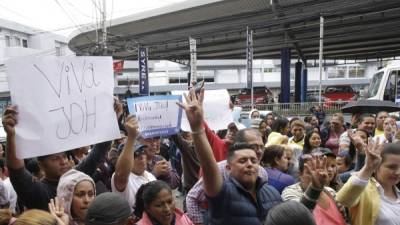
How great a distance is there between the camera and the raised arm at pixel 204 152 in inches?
80.5

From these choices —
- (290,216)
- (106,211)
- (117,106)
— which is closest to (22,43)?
(117,106)

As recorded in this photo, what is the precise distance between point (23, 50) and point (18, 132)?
29725 mm

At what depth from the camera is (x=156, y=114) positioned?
3.38m

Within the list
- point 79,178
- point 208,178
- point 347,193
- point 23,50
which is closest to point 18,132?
point 79,178

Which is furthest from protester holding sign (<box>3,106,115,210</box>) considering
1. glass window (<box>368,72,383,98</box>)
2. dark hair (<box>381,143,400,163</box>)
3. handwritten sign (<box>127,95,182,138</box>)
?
glass window (<box>368,72,383,98</box>)

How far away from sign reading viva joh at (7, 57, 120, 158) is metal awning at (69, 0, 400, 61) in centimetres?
1482

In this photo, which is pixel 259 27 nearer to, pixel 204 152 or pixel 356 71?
pixel 204 152

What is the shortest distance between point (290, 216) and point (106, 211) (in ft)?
2.87

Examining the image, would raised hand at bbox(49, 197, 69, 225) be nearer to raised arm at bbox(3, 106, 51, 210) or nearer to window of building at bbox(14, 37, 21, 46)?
raised arm at bbox(3, 106, 51, 210)

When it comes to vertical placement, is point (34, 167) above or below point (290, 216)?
below

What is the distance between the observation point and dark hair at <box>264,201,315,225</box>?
142 centimetres

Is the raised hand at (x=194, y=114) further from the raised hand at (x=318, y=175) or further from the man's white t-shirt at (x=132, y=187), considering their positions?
the man's white t-shirt at (x=132, y=187)

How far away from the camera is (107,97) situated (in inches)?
108

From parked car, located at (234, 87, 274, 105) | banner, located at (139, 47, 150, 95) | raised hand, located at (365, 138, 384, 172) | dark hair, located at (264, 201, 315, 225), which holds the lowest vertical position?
parked car, located at (234, 87, 274, 105)
